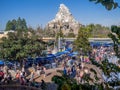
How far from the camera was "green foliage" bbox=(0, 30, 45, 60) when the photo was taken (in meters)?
23.3

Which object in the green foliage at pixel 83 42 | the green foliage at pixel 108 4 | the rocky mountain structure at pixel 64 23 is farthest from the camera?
the rocky mountain structure at pixel 64 23

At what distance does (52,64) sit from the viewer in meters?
25.4

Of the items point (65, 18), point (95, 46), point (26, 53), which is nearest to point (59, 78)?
point (26, 53)

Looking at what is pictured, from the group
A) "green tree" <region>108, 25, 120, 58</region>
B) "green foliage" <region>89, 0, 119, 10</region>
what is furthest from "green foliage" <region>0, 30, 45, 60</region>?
"green foliage" <region>89, 0, 119, 10</region>

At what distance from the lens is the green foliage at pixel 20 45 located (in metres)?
23.3

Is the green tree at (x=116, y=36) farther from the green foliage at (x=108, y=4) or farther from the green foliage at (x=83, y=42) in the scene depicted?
the green foliage at (x=83, y=42)

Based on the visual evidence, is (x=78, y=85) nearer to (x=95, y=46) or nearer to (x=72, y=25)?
(x=95, y=46)

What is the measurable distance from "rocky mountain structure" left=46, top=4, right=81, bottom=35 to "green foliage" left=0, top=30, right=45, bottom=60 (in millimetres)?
→ 60358

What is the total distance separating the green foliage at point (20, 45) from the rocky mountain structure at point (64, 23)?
60.4 m

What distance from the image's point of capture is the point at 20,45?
78.5 feet

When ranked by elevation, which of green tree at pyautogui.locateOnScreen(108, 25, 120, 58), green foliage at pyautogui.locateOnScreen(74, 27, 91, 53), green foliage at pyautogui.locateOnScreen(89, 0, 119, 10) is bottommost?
green foliage at pyautogui.locateOnScreen(74, 27, 91, 53)

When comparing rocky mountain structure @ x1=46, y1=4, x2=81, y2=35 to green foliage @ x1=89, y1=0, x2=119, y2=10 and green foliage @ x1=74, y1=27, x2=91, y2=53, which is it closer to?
green foliage @ x1=74, y1=27, x2=91, y2=53

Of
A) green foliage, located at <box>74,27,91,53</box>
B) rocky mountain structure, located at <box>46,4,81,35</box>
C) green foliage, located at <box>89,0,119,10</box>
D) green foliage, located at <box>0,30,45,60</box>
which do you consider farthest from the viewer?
rocky mountain structure, located at <box>46,4,81,35</box>

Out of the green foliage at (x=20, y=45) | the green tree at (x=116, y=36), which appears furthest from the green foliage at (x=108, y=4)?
the green foliage at (x=20, y=45)
